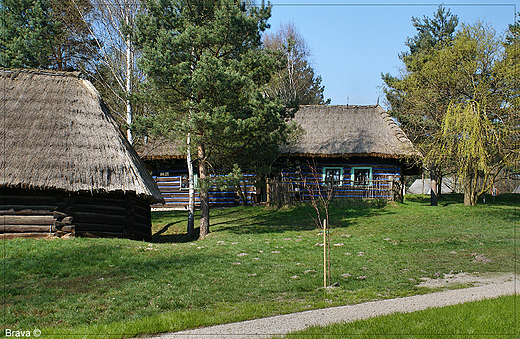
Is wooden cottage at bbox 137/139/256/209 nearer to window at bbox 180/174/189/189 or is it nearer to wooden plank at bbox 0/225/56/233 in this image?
window at bbox 180/174/189/189

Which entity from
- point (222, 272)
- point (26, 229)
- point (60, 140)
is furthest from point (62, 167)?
point (222, 272)

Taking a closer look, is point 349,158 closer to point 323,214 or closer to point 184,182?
point 323,214

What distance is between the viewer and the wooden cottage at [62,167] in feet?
43.3

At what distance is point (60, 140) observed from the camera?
1413cm

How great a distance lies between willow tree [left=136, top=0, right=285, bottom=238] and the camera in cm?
1478

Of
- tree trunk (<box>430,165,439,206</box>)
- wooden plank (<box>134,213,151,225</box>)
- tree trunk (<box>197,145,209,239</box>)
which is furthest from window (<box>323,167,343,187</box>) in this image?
wooden plank (<box>134,213,151,225</box>)

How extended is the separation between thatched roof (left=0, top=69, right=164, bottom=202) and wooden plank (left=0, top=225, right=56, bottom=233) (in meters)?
1.41

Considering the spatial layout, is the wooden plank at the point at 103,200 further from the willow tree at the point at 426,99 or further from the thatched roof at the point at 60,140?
the willow tree at the point at 426,99

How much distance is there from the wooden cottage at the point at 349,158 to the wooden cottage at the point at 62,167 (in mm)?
10250

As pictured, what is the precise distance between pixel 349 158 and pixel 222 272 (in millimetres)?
16468

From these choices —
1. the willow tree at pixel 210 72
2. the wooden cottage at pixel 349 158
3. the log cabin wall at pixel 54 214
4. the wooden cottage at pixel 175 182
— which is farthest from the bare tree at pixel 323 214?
the log cabin wall at pixel 54 214

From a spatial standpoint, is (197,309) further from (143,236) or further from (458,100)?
(458,100)

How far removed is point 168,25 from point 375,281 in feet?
39.9

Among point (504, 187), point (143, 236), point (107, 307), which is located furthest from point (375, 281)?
point (504, 187)
